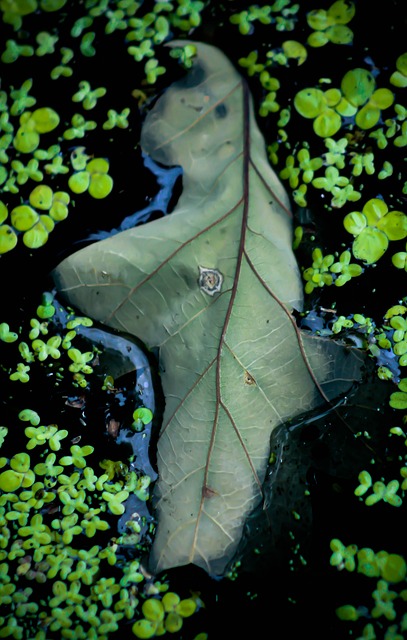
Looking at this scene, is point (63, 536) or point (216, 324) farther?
point (63, 536)

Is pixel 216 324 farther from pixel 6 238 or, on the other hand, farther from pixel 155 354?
pixel 6 238

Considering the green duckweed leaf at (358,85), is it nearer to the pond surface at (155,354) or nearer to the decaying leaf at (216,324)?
the pond surface at (155,354)

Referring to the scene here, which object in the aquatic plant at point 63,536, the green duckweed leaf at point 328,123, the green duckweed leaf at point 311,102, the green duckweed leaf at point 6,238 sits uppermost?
the green duckweed leaf at point 311,102

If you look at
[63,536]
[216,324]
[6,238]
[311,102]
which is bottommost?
[63,536]

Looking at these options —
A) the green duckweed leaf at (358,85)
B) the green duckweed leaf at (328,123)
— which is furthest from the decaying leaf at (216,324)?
the green duckweed leaf at (358,85)

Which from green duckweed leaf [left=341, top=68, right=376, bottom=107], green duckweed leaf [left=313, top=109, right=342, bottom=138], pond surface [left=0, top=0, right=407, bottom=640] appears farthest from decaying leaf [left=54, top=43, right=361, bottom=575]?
green duckweed leaf [left=341, top=68, right=376, bottom=107]

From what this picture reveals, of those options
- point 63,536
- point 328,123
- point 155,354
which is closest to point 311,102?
point 328,123

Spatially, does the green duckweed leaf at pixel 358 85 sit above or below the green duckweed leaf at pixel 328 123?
above

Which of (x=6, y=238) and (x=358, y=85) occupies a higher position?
(x=358, y=85)

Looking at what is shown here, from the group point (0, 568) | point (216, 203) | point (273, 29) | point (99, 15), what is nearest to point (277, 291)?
point (216, 203)
